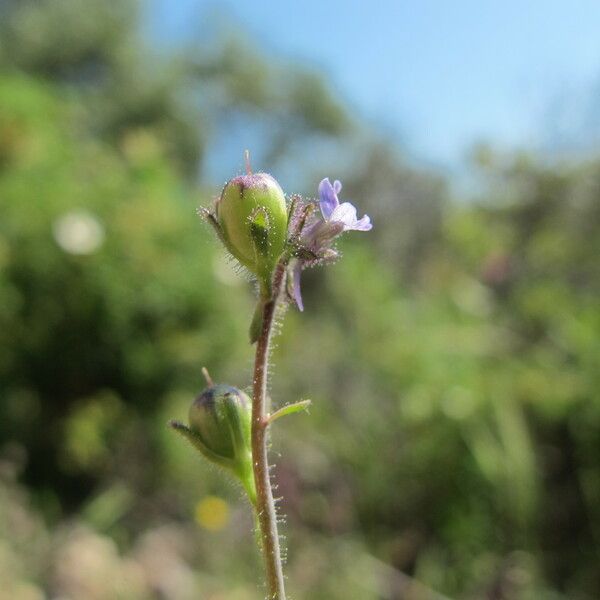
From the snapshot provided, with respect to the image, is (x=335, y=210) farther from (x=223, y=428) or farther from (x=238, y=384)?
(x=238, y=384)

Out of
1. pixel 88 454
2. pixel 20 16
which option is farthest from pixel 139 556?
pixel 20 16

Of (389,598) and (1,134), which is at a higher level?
(1,134)

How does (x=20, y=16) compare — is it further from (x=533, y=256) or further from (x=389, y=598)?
(x=389, y=598)

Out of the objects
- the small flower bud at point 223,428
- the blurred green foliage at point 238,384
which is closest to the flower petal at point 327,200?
the small flower bud at point 223,428

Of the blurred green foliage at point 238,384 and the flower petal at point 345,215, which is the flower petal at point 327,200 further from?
the blurred green foliage at point 238,384

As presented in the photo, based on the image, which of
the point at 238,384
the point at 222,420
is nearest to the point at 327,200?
the point at 222,420

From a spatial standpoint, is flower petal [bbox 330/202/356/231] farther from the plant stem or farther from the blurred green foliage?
the blurred green foliage

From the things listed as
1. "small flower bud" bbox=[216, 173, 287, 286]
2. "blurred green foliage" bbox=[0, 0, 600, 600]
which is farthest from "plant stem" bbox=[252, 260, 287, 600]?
"blurred green foliage" bbox=[0, 0, 600, 600]
